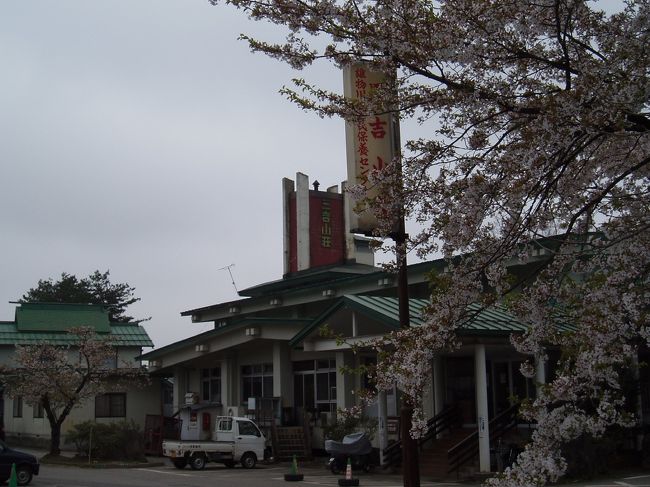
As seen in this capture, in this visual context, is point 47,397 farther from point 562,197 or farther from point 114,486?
point 562,197

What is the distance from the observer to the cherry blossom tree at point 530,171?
23.5 feet

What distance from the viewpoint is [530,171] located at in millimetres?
7320

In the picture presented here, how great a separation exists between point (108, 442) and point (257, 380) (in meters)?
7.39

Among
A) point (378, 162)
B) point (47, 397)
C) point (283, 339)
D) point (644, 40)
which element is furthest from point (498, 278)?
point (47, 397)

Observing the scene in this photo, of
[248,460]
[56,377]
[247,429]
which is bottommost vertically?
[248,460]

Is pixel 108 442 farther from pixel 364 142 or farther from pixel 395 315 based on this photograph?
pixel 364 142

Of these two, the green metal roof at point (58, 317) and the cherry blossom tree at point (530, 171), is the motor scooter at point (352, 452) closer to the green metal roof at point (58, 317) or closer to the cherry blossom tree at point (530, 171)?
the cherry blossom tree at point (530, 171)

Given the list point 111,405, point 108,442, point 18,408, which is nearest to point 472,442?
point 108,442

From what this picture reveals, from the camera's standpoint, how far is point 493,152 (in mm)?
8289

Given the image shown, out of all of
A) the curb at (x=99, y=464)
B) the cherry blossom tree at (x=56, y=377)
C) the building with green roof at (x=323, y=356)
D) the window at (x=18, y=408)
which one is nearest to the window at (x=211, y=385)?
the building with green roof at (x=323, y=356)

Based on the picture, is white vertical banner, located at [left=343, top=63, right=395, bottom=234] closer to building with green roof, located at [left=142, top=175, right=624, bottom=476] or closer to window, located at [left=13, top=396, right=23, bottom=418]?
building with green roof, located at [left=142, top=175, right=624, bottom=476]

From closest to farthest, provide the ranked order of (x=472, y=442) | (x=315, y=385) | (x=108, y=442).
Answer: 1. (x=472, y=442)
2. (x=108, y=442)
3. (x=315, y=385)

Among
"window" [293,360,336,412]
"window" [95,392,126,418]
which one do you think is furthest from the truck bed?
"window" [95,392,126,418]

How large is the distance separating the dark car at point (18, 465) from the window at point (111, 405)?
2002cm
